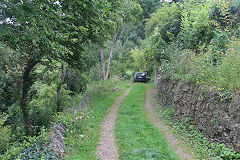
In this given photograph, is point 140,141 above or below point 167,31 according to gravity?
below

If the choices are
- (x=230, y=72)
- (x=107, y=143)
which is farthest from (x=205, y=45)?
(x=107, y=143)

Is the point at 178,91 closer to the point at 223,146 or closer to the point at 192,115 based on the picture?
the point at 192,115

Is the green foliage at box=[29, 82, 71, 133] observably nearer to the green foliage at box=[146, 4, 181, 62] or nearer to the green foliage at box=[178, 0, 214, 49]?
the green foliage at box=[146, 4, 181, 62]

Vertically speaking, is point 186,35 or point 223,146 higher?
point 186,35

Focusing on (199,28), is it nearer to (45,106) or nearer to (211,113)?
(211,113)

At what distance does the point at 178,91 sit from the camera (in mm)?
7891

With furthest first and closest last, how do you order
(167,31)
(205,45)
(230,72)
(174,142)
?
(167,31) < (205,45) < (174,142) < (230,72)

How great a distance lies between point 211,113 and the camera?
5.20 metres

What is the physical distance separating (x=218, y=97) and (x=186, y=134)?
5.83 feet

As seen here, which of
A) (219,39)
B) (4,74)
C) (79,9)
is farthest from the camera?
(4,74)

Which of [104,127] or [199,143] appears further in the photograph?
[104,127]

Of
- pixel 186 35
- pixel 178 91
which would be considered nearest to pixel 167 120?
pixel 178 91

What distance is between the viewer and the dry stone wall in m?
4.27

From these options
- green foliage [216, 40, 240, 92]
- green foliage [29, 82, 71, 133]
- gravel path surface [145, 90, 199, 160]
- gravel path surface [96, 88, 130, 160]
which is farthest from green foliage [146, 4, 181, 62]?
green foliage [29, 82, 71, 133]
